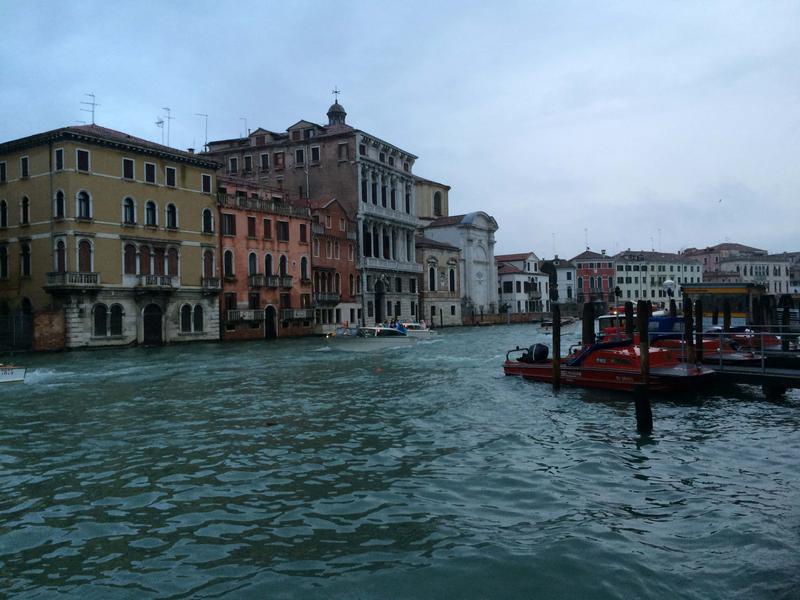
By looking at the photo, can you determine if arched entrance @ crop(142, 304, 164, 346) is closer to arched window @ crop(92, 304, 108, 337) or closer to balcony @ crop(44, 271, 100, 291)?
arched window @ crop(92, 304, 108, 337)

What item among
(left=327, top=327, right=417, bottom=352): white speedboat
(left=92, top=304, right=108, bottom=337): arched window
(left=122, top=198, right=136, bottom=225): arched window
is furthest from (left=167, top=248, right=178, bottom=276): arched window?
(left=327, top=327, right=417, bottom=352): white speedboat

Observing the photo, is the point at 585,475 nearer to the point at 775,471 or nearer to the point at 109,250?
the point at 775,471

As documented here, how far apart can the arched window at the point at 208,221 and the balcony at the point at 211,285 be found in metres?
2.66

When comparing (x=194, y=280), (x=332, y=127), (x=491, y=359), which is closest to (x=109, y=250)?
(x=194, y=280)

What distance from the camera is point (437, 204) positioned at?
71625 millimetres

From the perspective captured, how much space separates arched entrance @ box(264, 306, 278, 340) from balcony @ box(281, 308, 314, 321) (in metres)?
0.54

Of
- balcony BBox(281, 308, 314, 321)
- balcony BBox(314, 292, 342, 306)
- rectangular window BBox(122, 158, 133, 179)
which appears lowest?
balcony BBox(281, 308, 314, 321)

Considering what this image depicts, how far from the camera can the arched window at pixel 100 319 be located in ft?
98.5

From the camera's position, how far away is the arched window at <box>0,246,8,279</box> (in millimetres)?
31392

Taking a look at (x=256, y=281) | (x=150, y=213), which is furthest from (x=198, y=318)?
(x=150, y=213)

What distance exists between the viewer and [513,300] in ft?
252

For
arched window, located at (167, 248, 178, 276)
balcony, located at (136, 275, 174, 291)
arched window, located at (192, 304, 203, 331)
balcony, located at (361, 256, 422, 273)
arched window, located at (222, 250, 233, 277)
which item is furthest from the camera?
balcony, located at (361, 256, 422, 273)

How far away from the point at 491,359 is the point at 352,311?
24.4 meters

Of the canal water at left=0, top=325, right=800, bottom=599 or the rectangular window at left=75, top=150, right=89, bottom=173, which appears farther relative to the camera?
the rectangular window at left=75, top=150, right=89, bottom=173
